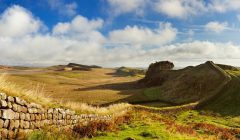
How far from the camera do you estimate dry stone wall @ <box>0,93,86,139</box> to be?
50.8ft

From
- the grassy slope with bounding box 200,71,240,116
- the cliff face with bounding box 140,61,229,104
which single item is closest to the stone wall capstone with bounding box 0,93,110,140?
the grassy slope with bounding box 200,71,240,116

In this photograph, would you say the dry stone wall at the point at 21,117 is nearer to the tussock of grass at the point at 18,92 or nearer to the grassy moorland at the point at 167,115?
the tussock of grass at the point at 18,92

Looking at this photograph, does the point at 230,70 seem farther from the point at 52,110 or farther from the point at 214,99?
the point at 52,110

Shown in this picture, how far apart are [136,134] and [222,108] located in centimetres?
5439

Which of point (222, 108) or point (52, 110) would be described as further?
point (222, 108)

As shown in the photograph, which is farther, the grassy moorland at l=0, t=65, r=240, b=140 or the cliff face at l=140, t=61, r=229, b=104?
the cliff face at l=140, t=61, r=229, b=104

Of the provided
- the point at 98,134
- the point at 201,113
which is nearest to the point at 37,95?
the point at 98,134

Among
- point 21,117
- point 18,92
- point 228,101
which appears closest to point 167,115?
point 228,101

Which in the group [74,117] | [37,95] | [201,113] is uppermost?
[37,95]

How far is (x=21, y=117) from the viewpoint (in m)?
17.0

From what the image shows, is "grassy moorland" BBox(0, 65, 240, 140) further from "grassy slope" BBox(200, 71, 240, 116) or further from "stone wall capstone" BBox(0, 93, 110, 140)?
"stone wall capstone" BBox(0, 93, 110, 140)

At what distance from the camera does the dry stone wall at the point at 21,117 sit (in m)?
15.5

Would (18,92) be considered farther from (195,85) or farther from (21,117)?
(195,85)

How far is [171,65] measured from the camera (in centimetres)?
17112
